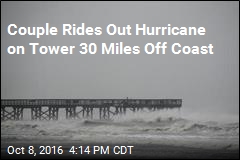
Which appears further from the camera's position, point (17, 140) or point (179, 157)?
point (17, 140)

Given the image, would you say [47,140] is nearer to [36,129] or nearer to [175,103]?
[36,129]

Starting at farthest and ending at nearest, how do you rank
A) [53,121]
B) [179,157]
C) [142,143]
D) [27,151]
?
[53,121], [142,143], [27,151], [179,157]

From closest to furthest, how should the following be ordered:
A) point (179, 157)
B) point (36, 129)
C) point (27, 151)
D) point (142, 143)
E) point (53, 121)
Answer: point (179, 157) → point (27, 151) → point (142, 143) → point (36, 129) → point (53, 121)

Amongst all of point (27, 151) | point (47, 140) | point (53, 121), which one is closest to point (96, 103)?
point (53, 121)

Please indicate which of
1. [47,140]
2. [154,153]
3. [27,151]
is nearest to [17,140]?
[47,140]

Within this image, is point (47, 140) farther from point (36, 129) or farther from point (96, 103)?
point (96, 103)

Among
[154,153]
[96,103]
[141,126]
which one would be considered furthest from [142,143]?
[96,103]

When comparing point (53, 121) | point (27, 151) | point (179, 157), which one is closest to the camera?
point (179, 157)

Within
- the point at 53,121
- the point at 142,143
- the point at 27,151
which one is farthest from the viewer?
the point at 53,121

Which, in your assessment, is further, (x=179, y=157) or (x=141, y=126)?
(x=141, y=126)
